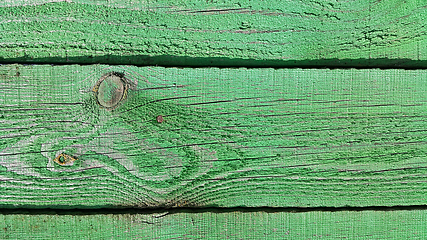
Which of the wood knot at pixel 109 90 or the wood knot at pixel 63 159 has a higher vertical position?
the wood knot at pixel 109 90

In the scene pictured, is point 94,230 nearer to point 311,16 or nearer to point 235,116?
point 235,116

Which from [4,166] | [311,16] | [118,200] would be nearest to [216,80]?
[311,16]

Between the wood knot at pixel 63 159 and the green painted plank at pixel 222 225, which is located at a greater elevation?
the wood knot at pixel 63 159

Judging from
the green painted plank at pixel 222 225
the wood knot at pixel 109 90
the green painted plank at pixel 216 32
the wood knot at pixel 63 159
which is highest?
the green painted plank at pixel 216 32

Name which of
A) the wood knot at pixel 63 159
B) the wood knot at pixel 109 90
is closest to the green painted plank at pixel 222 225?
the wood knot at pixel 63 159

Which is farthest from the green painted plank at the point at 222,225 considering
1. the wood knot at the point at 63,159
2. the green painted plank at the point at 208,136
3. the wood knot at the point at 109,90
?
the wood knot at the point at 109,90

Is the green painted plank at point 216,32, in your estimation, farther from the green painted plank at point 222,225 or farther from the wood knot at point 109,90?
the green painted plank at point 222,225

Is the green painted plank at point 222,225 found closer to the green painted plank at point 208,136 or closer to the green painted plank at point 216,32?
the green painted plank at point 208,136

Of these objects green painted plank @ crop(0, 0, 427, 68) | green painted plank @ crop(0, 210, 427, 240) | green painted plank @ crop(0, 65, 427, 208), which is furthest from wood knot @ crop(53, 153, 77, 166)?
green painted plank @ crop(0, 0, 427, 68)
